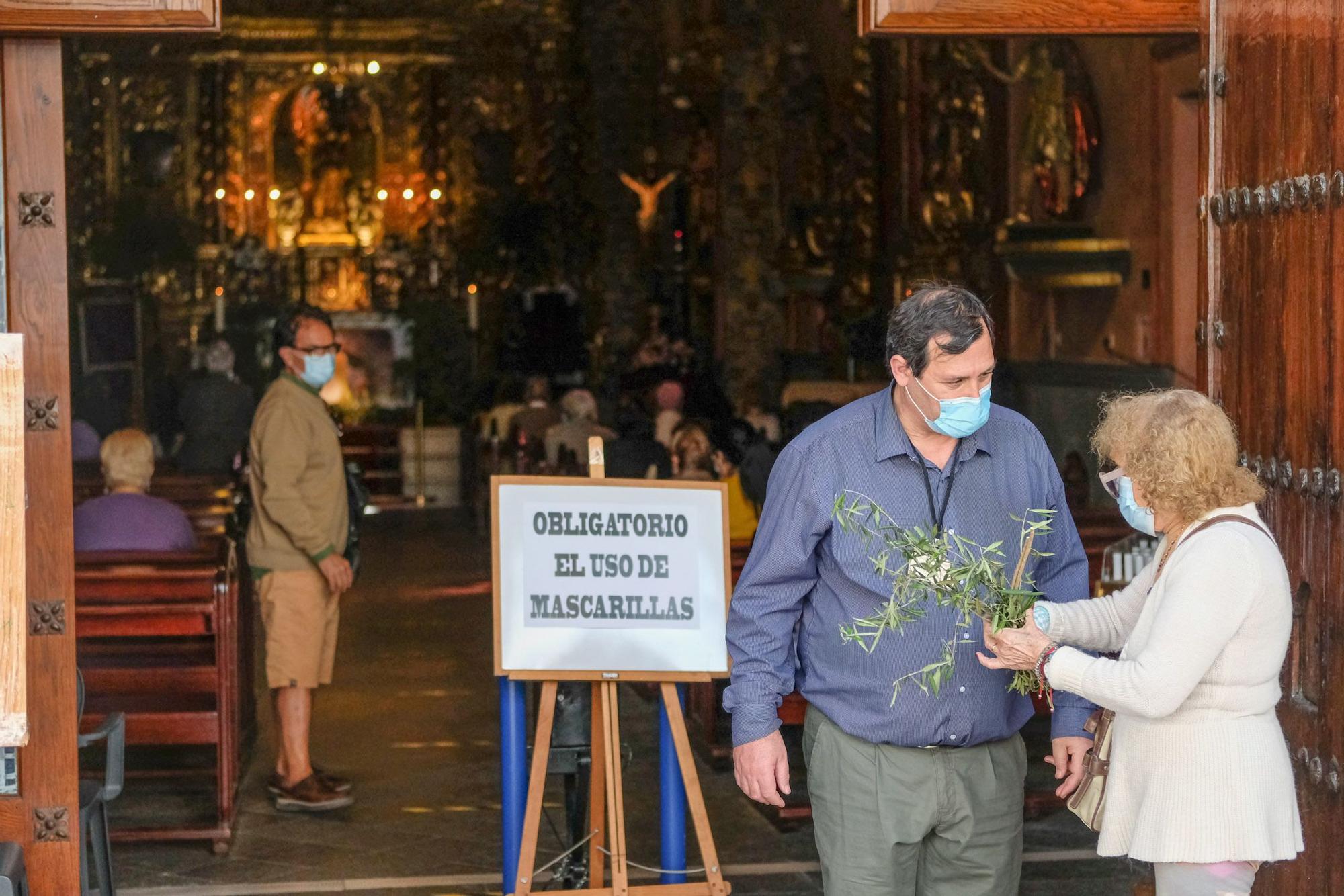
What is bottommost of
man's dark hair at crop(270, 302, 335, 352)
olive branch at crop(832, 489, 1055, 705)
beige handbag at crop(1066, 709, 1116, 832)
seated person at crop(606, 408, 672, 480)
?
beige handbag at crop(1066, 709, 1116, 832)

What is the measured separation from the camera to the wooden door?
3.51m

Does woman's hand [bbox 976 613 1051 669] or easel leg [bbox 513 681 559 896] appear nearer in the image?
woman's hand [bbox 976 613 1051 669]

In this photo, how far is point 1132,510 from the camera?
10.9ft

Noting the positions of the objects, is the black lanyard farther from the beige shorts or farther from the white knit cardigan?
the beige shorts

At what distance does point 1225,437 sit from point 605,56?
1879 cm

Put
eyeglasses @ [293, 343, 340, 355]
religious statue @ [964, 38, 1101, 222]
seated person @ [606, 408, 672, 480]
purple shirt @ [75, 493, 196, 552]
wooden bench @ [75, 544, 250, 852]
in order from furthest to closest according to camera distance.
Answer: religious statue @ [964, 38, 1101, 222]
seated person @ [606, 408, 672, 480]
purple shirt @ [75, 493, 196, 552]
eyeglasses @ [293, 343, 340, 355]
wooden bench @ [75, 544, 250, 852]

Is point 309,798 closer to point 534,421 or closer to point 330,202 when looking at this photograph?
point 534,421

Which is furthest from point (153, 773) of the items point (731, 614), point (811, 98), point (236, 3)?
point (236, 3)

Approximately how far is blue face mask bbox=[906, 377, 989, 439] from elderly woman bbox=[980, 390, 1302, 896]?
0.25 metres

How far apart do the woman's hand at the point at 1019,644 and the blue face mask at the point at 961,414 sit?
0.38 meters

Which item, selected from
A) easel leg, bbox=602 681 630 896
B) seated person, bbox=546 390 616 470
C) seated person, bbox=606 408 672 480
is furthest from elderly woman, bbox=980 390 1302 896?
seated person, bbox=546 390 616 470

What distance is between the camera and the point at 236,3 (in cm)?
2261

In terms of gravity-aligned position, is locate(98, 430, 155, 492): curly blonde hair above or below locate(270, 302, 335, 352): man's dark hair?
below

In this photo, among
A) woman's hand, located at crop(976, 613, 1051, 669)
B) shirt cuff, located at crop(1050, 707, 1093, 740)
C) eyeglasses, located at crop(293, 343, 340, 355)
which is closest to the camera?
woman's hand, located at crop(976, 613, 1051, 669)
